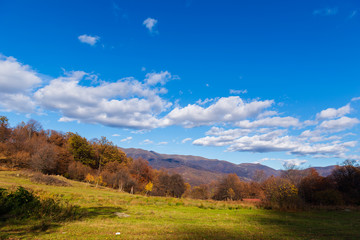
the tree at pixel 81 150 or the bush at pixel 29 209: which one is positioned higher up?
the tree at pixel 81 150

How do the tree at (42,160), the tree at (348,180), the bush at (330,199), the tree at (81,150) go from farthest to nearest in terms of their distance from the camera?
the tree at (81,150) → the tree at (348,180) → the tree at (42,160) → the bush at (330,199)

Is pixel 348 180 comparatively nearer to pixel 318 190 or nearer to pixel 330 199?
pixel 318 190

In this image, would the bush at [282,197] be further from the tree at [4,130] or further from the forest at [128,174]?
the tree at [4,130]

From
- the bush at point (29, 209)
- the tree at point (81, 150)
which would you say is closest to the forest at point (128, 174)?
the tree at point (81, 150)

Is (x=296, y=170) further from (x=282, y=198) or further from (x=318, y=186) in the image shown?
(x=282, y=198)

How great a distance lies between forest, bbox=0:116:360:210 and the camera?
3885 cm

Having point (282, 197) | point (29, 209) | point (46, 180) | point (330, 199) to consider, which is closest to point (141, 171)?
point (46, 180)

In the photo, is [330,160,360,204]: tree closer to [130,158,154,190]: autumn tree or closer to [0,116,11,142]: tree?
[130,158,154,190]: autumn tree

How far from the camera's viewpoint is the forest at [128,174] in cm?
3885

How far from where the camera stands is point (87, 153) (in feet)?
293

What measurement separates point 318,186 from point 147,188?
194 ft

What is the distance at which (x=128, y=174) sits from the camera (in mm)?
74500

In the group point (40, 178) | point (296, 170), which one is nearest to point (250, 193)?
point (296, 170)

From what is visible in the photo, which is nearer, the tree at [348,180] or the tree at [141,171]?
the tree at [348,180]
